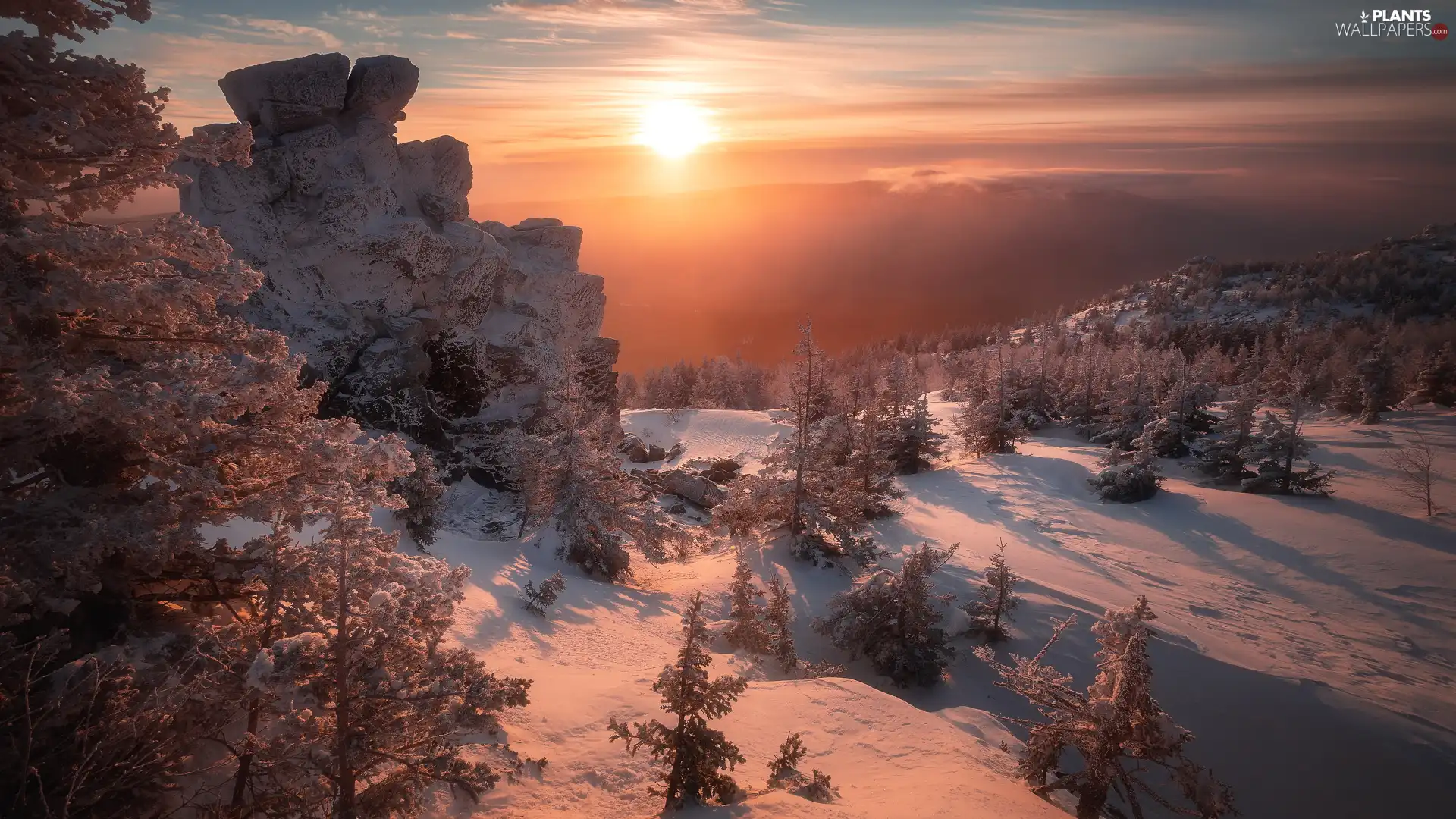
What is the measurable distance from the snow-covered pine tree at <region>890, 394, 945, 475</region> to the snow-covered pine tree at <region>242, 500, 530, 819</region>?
3362 centimetres

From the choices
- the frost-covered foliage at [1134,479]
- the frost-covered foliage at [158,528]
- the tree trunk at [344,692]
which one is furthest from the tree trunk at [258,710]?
the frost-covered foliage at [1134,479]

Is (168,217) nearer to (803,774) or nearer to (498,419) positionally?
(803,774)

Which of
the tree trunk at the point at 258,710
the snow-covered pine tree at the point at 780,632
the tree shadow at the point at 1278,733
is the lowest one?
the tree shadow at the point at 1278,733

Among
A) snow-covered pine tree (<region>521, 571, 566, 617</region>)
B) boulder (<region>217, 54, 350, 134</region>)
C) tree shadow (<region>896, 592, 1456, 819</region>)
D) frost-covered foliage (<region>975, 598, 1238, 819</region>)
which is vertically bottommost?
tree shadow (<region>896, 592, 1456, 819</region>)

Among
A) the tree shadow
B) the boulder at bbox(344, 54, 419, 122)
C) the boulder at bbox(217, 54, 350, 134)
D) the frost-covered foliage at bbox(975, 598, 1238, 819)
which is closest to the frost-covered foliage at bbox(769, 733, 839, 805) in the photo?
the frost-covered foliage at bbox(975, 598, 1238, 819)

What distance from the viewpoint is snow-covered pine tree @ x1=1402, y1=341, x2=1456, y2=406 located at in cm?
4694

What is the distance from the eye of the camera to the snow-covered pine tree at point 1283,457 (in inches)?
1203

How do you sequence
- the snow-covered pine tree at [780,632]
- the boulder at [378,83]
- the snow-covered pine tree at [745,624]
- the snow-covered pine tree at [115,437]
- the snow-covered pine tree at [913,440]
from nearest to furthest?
the snow-covered pine tree at [115,437] < the snow-covered pine tree at [780,632] < the snow-covered pine tree at [745,624] < the boulder at [378,83] < the snow-covered pine tree at [913,440]

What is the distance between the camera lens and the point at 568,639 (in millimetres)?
14133

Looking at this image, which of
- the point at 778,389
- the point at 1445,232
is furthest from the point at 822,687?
the point at 1445,232

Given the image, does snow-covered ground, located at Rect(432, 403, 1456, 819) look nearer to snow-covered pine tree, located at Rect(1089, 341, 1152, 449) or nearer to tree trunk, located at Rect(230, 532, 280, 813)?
tree trunk, located at Rect(230, 532, 280, 813)

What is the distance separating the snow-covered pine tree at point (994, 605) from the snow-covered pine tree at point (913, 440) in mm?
18647

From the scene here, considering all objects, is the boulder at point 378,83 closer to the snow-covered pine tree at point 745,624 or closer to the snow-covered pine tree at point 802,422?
the snow-covered pine tree at point 802,422

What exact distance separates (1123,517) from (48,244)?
114 feet
